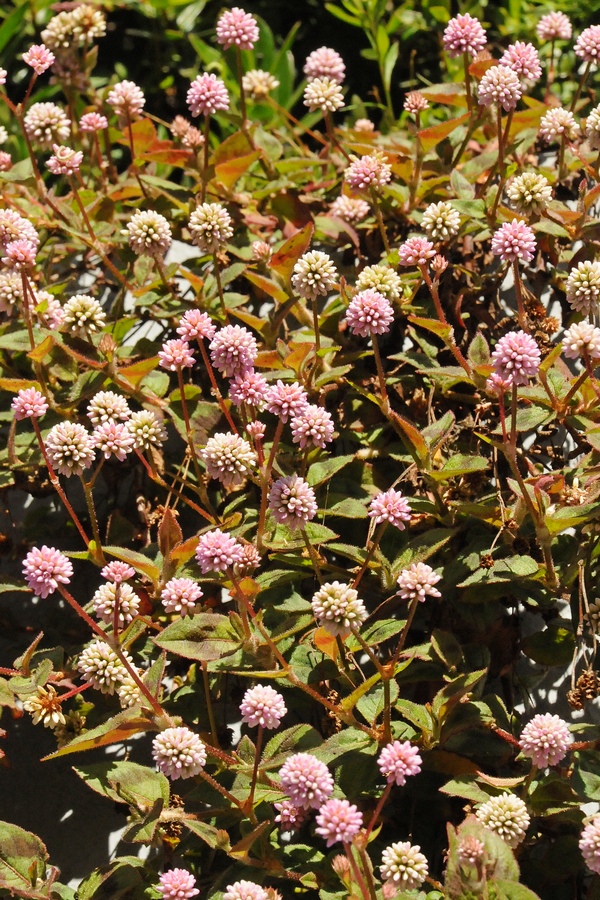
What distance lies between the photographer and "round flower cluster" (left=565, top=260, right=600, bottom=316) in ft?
6.34

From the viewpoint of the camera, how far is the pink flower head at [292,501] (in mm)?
1771

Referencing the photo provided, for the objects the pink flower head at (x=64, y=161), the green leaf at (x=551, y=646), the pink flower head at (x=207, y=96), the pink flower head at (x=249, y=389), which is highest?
the pink flower head at (x=207, y=96)

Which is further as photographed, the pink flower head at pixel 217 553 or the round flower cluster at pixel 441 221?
the round flower cluster at pixel 441 221

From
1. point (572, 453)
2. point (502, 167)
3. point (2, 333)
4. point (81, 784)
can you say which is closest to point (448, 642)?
point (572, 453)

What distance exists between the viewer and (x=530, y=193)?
213 cm

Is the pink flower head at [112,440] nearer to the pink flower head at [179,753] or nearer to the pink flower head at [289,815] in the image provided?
the pink flower head at [179,753]

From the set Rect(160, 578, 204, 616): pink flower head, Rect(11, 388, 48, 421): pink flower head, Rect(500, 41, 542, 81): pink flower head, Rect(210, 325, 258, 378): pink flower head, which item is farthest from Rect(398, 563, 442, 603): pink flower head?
Rect(500, 41, 542, 81): pink flower head

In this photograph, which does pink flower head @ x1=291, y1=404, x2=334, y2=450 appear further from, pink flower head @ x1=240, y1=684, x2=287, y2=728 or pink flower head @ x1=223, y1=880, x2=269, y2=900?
pink flower head @ x1=223, y1=880, x2=269, y2=900

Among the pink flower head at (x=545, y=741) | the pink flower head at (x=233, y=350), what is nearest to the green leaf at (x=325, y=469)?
the pink flower head at (x=233, y=350)

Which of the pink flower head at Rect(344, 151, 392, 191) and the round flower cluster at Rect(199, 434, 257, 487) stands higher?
the pink flower head at Rect(344, 151, 392, 191)

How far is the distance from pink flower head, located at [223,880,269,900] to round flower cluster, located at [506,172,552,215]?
1321 millimetres

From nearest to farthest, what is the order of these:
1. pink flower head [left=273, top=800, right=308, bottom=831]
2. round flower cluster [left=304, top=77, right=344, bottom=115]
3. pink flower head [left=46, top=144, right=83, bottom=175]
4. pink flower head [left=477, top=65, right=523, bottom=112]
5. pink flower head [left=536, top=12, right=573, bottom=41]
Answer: pink flower head [left=273, top=800, right=308, bottom=831]
pink flower head [left=477, top=65, right=523, bottom=112]
pink flower head [left=46, top=144, right=83, bottom=175]
round flower cluster [left=304, top=77, right=344, bottom=115]
pink flower head [left=536, top=12, right=573, bottom=41]

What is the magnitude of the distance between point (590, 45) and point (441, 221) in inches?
19.5

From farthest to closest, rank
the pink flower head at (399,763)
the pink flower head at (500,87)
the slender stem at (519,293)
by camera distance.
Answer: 1. the pink flower head at (500,87)
2. the slender stem at (519,293)
3. the pink flower head at (399,763)
